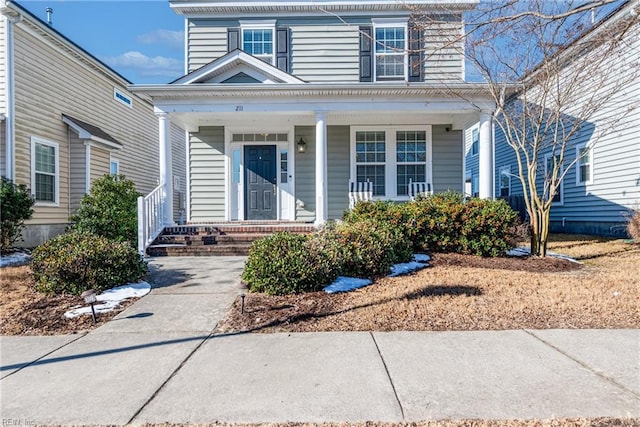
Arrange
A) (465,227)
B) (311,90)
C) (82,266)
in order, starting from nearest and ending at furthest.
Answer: (82,266)
(465,227)
(311,90)

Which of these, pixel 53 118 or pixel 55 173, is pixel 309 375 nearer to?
pixel 55 173

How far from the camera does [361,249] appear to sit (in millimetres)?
6016

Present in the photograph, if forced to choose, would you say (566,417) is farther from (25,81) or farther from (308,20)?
(25,81)

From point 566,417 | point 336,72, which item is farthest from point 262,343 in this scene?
point 336,72

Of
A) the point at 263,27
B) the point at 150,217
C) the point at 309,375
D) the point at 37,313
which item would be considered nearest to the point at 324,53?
the point at 263,27

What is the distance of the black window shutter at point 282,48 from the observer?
1130cm

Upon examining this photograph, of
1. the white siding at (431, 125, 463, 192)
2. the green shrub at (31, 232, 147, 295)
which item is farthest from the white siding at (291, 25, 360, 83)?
the green shrub at (31, 232, 147, 295)

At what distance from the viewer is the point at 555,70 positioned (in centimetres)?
739

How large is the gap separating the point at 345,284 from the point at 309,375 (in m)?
2.52

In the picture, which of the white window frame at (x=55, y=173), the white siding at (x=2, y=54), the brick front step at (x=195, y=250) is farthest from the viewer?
the white window frame at (x=55, y=173)

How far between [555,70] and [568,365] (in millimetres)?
6319

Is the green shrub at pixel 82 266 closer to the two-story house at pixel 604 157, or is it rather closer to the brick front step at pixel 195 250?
the brick front step at pixel 195 250

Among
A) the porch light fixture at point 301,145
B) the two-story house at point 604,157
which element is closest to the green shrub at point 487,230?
the two-story house at point 604,157

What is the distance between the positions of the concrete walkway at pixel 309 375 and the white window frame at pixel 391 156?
24.4 feet
